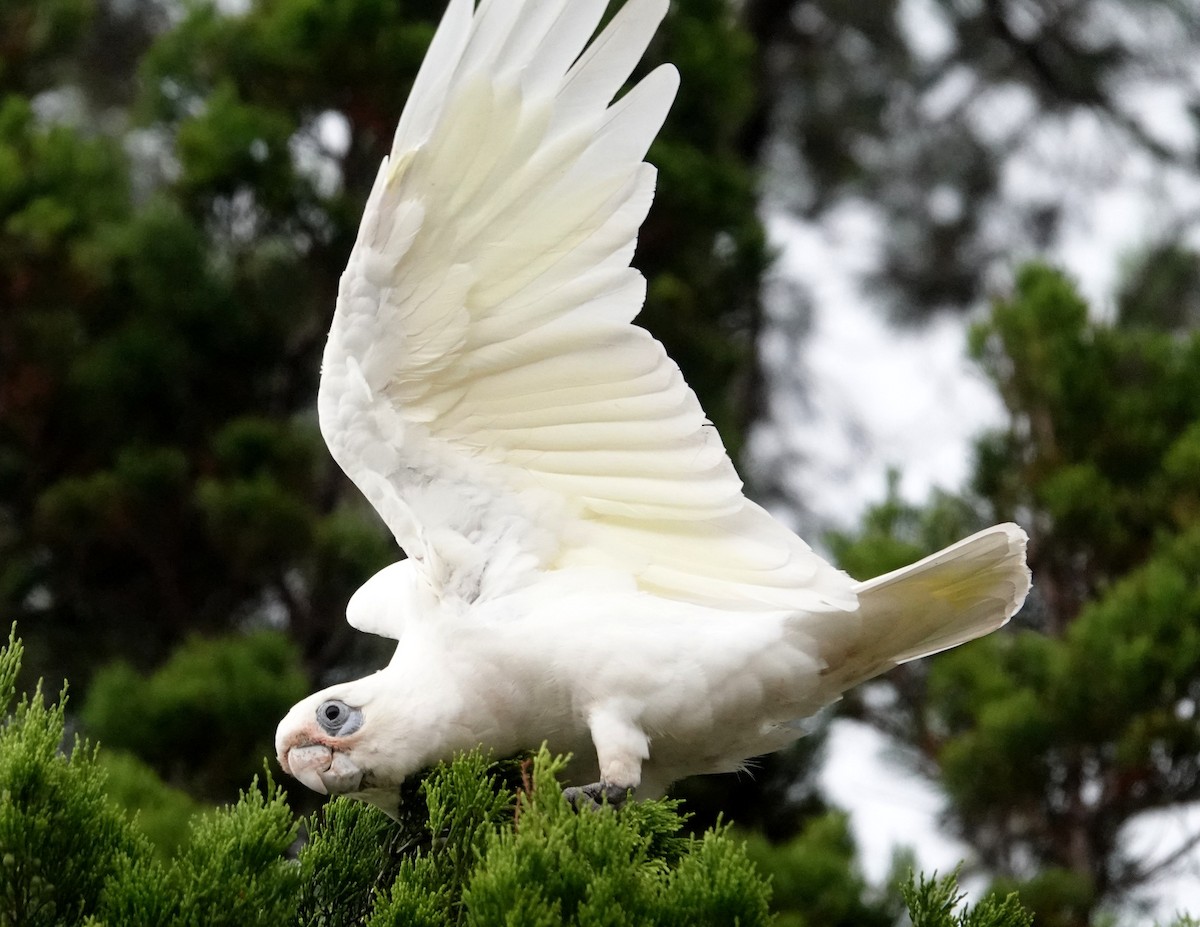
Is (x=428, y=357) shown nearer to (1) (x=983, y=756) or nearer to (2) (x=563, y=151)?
(2) (x=563, y=151)

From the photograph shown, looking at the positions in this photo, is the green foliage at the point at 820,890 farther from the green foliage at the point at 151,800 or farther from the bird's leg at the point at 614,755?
the bird's leg at the point at 614,755

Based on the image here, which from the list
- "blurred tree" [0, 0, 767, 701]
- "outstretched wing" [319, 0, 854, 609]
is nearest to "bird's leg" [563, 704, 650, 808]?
"outstretched wing" [319, 0, 854, 609]

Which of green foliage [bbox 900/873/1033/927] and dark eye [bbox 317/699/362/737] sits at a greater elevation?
dark eye [bbox 317/699/362/737]

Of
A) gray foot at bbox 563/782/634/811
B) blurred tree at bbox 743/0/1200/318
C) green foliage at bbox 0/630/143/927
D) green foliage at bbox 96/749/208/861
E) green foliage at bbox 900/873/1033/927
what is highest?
green foliage at bbox 0/630/143/927

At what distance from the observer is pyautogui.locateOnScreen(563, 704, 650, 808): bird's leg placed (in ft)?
7.50

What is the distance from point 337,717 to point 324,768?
0.08m

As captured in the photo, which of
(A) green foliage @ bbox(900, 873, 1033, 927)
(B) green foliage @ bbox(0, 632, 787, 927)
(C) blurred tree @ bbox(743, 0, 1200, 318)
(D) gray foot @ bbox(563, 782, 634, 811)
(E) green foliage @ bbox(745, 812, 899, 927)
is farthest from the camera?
(C) blurred tree @ bbox(743, 0, 1200, 318)

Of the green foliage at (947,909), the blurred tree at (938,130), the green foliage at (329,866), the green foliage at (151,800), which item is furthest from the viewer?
the blurred tree at (938,130)

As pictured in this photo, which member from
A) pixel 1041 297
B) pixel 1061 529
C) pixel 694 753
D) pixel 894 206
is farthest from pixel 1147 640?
pixel 894 206

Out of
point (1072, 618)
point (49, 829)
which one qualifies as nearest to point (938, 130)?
point (1072, 618)

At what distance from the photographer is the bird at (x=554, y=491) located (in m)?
2.36

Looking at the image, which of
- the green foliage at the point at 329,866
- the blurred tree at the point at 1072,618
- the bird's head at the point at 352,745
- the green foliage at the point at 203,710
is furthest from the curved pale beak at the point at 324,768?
the blurred tree at the point at 1072,618

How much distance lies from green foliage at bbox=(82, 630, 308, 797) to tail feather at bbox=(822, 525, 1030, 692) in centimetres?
215

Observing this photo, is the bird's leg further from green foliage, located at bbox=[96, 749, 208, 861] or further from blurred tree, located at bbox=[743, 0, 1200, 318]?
blurred tree, located at bbox=[743, 0, 1200, 318]
